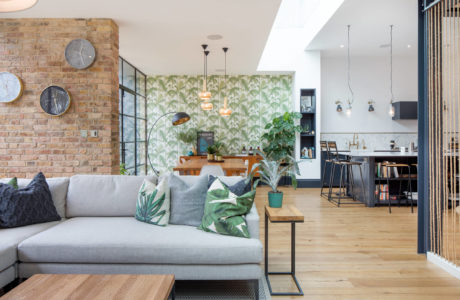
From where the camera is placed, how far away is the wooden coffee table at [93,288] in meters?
1.57

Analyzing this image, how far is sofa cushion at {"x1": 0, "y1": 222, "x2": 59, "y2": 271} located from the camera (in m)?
2.12

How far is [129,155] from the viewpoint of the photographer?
6988 millimetres

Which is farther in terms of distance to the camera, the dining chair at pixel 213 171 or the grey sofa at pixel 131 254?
the dining chair at pixel 213 171

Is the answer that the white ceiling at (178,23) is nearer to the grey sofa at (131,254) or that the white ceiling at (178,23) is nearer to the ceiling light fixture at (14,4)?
the ceiling light fixture at (14,4)

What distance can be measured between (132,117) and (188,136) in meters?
1.63

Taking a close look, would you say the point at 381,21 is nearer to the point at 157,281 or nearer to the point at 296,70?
the point at 296,70

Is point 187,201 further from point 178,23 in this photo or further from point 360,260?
point 178,23

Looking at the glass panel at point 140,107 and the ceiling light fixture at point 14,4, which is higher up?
the glass panel at point 140,107

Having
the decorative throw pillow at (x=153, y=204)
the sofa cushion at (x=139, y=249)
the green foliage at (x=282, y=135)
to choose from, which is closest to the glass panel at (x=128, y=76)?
the green foliage at (x=282, y=135)

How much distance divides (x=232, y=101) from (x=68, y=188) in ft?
19.5

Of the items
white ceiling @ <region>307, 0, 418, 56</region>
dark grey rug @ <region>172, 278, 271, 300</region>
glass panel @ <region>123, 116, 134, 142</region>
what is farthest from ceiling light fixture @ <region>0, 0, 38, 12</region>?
glass panel @ <region>123, 116, 134, 142</region>

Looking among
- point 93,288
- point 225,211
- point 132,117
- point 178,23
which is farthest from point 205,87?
point 93,288

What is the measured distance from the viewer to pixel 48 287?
1.67 metres

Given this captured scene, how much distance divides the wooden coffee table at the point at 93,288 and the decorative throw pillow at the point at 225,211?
0.69 meters
